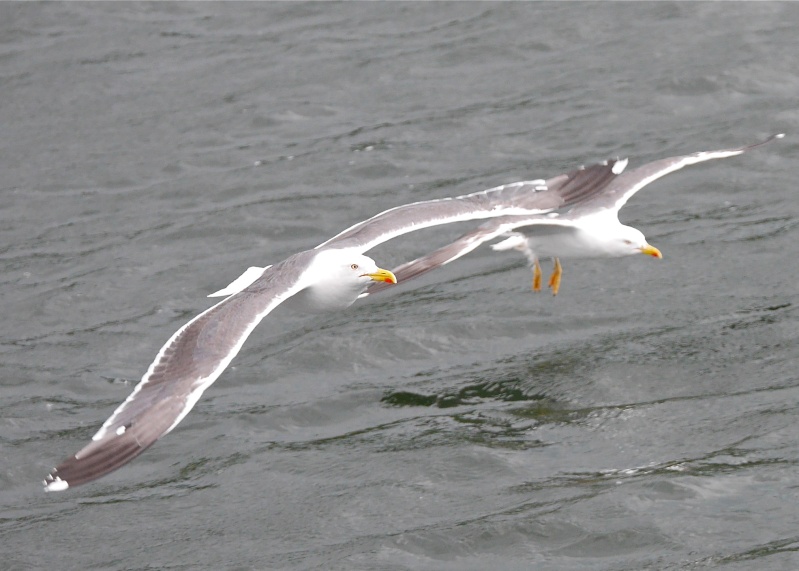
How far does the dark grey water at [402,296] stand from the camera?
10.7 metres

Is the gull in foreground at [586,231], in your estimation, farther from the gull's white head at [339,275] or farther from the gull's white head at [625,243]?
the gull's white head at [339,275]

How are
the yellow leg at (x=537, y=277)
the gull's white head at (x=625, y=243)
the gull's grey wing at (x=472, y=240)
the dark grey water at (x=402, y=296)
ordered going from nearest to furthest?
the dark grey water at (x=402, y=296) → the gull's grey wing at (x=472, y=240) → the gull's white head at (x=625, y=243) → the yellow leg at (x=537, y=277)

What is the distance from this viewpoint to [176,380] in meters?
10.0

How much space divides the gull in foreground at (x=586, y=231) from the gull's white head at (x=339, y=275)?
0.72 m

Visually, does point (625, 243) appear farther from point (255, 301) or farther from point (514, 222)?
point (255, 301)

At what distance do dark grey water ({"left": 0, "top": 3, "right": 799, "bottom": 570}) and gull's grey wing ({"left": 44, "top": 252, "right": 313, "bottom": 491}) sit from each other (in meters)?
1.39

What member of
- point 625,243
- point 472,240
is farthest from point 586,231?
point 472,240

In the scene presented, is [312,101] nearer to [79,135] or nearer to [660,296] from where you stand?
[79,135]

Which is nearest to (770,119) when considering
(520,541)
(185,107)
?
(185,107)

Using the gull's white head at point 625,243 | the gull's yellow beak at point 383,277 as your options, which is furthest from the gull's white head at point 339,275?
the gull's white head at point 625,243

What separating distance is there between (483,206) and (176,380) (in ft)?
13.2

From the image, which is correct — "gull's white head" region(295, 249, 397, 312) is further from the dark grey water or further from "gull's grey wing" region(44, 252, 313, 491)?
the dark grey water

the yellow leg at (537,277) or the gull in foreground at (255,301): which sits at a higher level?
the gull in foreground at (255,301)

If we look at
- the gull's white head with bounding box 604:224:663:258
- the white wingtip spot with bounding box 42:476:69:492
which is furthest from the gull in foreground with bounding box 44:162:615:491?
the gull's white head with bounding box 604:224:663:258
